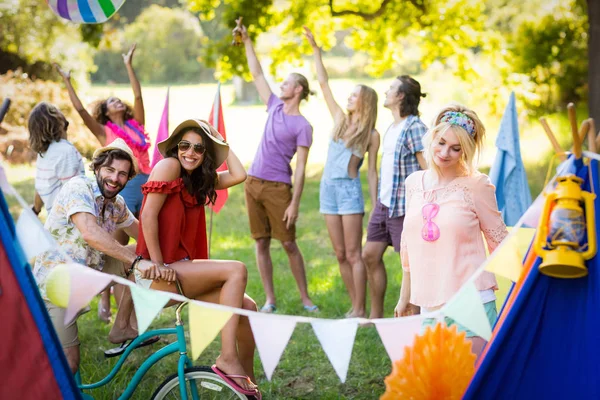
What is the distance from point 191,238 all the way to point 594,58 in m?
7.08

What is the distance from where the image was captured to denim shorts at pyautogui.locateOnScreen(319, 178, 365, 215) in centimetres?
535

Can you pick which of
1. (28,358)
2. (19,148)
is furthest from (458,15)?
(28,358)

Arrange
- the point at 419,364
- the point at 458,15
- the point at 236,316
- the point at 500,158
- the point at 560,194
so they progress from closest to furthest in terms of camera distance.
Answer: the point at 560,194 → the point at 419,364 → the point at 236,316 → the point at 500,158 → the point at 458,15

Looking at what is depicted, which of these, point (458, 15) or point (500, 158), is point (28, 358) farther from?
point (458, 15)

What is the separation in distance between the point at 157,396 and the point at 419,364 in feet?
4.31

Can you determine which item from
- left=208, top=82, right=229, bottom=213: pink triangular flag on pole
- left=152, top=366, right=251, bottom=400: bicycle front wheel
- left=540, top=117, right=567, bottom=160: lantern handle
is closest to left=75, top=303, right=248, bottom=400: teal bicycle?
left=152, top=366, right=251, bottom=400: bicycle front wheel

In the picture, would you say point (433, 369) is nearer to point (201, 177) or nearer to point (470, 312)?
point (470, 312)

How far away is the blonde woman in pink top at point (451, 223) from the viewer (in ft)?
10.2

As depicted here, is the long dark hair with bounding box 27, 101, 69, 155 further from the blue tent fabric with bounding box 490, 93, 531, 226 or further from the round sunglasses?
the blue tent fabric with bounding box 490, 93, 531, 226

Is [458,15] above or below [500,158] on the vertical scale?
above

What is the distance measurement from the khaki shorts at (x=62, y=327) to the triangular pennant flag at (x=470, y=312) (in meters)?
1.76

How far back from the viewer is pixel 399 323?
266 cm

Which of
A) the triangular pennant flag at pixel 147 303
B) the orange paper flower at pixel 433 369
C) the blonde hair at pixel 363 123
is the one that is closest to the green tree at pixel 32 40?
the blonde hair at pixel 363 123

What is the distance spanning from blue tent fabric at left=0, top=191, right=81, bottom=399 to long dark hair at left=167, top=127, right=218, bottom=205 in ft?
3.18
